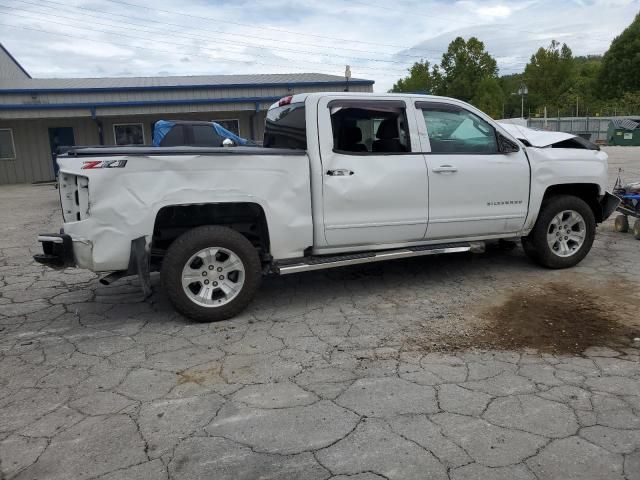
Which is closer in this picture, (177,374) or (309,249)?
(177,374)

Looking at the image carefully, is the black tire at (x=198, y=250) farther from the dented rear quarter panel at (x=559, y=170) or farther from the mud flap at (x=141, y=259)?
the dented rear quarter panel at (x=559, y=170)

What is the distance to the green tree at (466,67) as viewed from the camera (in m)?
51.1

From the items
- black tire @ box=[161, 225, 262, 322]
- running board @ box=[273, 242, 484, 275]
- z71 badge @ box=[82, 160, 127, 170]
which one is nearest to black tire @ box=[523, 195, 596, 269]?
running board @ box=[273, 242, 484, 275]

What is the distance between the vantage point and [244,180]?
453cm

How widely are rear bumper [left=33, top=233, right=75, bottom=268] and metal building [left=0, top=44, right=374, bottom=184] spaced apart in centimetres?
1663

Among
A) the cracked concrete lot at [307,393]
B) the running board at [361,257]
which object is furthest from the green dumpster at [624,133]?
the running board at [361,257]

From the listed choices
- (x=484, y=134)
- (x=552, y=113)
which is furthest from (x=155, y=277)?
(x=552, y=113)

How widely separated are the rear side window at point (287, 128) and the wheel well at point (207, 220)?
82cm

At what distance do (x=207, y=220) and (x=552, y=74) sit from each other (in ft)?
186

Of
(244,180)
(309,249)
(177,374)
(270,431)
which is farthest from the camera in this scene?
(309,249)

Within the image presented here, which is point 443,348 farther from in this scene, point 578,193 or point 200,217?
point 578,193

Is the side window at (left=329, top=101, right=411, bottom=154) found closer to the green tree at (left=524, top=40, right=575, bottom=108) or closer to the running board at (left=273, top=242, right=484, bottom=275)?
the running board at (left=273, top=242, right=484, bottom=275)

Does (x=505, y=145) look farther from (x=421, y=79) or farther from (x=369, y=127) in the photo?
(x=421, y=79)

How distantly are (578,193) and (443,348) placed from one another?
3273 mm
